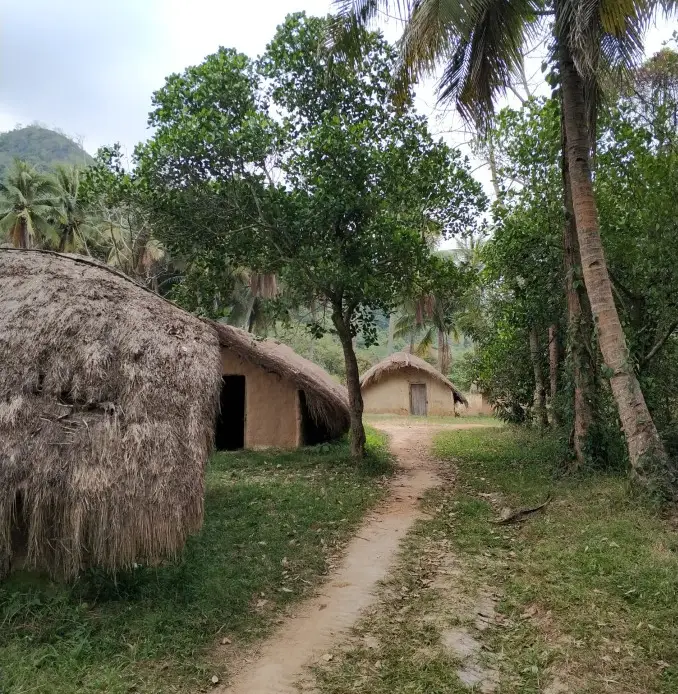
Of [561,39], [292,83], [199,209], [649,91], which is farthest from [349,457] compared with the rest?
[649,91]

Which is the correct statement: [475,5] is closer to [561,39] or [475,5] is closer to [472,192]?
[561,39]

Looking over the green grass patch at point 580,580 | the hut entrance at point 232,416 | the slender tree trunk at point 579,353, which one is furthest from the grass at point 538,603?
the hut entrance at point 232,416

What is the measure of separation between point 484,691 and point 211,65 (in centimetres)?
952

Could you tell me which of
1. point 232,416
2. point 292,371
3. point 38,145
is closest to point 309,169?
point 292,371

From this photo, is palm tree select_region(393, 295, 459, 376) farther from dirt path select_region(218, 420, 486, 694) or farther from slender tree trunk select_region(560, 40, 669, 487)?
dirt path select_region(218, 420, 486, 694)

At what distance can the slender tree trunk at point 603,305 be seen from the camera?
686cm

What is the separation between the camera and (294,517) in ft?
24.8

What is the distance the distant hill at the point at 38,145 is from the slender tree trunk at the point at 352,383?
3651 cm

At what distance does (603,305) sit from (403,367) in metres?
19.5

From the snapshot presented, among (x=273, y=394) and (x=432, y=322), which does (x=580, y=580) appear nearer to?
(x=273, y=394)

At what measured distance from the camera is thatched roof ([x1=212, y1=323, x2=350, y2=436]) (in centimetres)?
1282

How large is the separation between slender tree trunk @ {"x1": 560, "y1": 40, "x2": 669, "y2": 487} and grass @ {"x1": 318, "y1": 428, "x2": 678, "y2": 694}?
1.70 feet

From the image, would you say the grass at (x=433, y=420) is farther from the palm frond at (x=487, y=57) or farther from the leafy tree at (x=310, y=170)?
the palm frond at (x=487, y=57)

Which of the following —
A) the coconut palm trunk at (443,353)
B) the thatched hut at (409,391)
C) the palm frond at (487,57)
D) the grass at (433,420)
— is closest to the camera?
the palm frond at (487,57)
